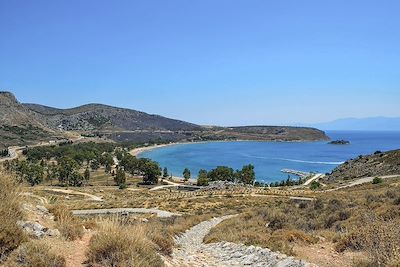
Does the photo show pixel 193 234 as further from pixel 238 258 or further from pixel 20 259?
pixel 20 259

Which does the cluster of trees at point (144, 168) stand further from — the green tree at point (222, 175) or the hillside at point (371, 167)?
the hillside at point (371, 167)

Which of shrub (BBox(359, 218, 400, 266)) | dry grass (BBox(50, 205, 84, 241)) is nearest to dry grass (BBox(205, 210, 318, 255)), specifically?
shrub (BBox(359, 218, 400, 266))

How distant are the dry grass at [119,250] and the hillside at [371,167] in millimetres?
80026

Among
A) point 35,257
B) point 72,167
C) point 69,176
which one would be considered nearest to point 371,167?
point 69,176

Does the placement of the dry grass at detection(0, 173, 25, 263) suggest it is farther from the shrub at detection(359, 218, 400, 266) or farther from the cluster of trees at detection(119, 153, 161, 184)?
the cluster of trees at detection(119, 153, 161, 184)

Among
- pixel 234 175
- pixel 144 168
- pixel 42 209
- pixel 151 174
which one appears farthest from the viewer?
pixel 144 168

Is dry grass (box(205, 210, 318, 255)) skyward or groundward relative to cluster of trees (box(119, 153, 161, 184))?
skyward

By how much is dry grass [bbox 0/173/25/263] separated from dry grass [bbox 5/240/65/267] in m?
0.18

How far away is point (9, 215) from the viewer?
7941 mm

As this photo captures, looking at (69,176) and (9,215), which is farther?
(69,176)

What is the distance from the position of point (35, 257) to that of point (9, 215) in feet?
4.79

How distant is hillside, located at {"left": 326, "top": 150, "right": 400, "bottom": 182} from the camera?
82.8m

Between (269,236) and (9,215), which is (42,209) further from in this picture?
Result: (269,236)

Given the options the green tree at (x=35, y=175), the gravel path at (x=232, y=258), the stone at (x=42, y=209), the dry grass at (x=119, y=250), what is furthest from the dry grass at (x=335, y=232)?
the green tree at (x=35, y=175)
